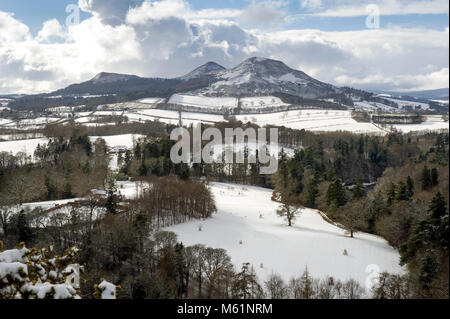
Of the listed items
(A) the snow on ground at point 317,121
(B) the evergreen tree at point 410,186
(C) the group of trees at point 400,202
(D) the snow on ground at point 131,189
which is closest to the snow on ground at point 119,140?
(D) the snow on ground at point 131,189

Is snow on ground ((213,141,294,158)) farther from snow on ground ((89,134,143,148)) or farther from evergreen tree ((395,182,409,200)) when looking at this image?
evergreen tree ((395,182,409,200))

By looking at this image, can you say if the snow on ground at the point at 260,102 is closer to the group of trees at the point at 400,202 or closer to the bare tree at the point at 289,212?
the group of trees at the point at 400,202

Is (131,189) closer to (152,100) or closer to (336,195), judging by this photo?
(336,195)

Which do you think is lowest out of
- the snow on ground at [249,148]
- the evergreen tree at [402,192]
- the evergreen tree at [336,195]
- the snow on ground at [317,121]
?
the evergreen tree at [336,195]

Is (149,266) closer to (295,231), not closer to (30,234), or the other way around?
(30,234)

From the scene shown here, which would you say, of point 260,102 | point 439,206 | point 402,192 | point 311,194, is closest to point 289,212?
point 402,192
